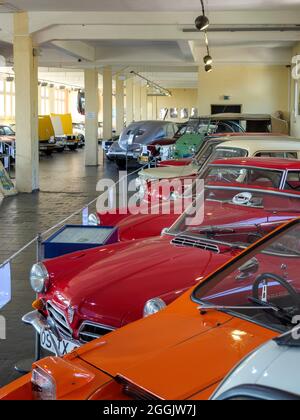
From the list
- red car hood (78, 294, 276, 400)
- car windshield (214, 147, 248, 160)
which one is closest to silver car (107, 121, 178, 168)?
car windshield (214, 147, 248, 160)

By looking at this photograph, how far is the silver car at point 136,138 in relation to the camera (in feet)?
67.2

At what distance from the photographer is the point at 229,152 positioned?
780cm

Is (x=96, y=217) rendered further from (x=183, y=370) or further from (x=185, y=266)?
(x=183, y=370)

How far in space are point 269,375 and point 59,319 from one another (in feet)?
7.94

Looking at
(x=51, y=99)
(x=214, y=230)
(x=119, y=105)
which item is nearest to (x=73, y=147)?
(x=119, y=105)

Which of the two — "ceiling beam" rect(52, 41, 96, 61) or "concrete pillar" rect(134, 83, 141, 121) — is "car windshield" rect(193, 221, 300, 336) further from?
"concrete pillar" rect(134, 83, 141, 121)

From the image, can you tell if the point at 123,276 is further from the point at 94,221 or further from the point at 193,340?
the point at 94,221

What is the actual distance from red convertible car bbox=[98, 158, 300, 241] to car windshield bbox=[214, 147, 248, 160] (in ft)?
4.20

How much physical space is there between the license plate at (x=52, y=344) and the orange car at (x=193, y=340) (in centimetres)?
89

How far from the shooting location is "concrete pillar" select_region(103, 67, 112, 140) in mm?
24984

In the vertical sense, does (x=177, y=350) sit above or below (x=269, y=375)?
below

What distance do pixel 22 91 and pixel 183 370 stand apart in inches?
510

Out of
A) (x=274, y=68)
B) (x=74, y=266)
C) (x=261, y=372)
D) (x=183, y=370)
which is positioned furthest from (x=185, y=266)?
(x=274, y=68)
